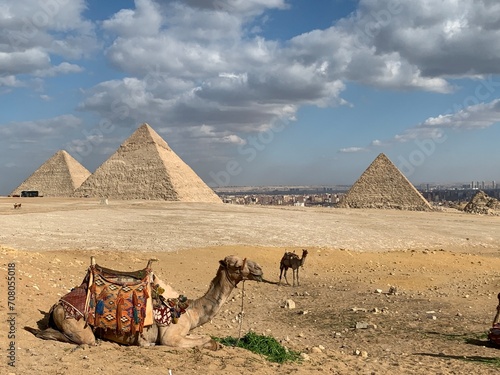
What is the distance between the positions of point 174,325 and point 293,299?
538 cm

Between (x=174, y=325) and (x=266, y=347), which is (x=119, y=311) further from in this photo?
(x=266, y=347)

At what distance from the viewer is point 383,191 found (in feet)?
208

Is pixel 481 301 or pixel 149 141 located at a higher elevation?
pixel 149 141

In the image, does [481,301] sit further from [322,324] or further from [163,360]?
[163,360]

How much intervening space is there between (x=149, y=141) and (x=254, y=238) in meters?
49.6

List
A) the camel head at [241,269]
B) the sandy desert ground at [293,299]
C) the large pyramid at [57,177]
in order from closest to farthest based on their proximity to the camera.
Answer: the sandy desert ground at [293,299] → the camel head at [241,269] → the large pyramid at [57,177]

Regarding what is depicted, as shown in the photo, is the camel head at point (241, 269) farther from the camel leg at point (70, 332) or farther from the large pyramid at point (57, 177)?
the large pyramid at point (57, 177)

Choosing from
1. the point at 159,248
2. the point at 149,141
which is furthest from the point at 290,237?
the point at 149,141

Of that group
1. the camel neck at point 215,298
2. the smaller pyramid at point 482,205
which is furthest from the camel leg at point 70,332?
the smaller pyramid at point 482,205

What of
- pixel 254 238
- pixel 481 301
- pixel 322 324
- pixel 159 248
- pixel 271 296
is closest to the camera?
pixel 322 324

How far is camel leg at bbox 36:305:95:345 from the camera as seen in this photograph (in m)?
5.77

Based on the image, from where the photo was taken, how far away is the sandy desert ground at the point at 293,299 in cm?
567

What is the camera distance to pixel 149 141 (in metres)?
68.6

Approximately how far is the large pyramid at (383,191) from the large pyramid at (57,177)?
40717 mm
